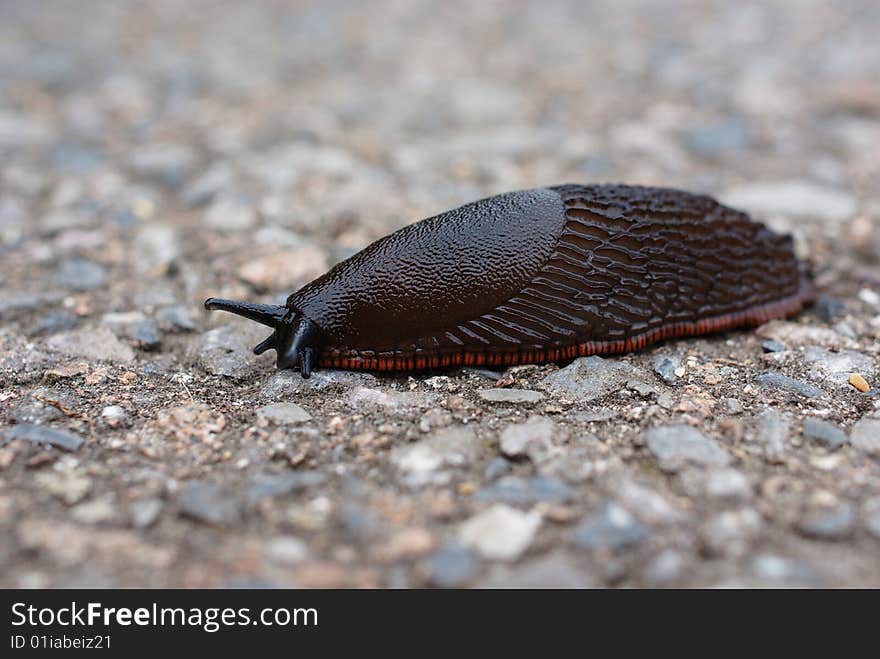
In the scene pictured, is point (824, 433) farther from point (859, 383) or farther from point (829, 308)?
point (829, 308)

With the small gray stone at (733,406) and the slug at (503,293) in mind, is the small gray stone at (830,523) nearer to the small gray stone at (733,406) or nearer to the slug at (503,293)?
the small gray stone at (733,406)

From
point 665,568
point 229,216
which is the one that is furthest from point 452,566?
point 229,216

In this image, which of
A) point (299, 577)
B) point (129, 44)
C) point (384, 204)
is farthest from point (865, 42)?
point (299, 577)

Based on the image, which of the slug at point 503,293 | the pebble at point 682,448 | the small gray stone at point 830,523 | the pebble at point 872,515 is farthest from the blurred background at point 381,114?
the small gray stone at point 830,523

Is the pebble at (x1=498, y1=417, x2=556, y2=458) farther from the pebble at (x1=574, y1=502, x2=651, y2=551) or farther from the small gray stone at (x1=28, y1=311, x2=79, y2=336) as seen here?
the small gray stone at (x1=28, y1=311, x2=79, y2=336)

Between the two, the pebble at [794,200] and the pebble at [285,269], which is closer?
the pebble at [285,269]

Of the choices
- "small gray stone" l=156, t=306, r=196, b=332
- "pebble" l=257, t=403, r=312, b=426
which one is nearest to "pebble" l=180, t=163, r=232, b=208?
"small gray stone" l=156, t=306, r=196, b=332

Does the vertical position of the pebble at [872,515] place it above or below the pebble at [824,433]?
below
